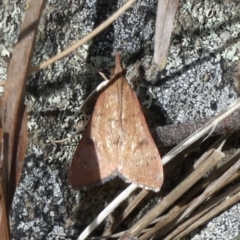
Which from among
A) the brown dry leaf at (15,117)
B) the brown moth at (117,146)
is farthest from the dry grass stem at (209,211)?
the brown dry leaf at (15,117)

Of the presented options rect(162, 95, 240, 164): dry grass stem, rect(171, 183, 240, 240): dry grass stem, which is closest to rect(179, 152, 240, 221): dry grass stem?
rect(171, 183, 240, 240): dry grass stem

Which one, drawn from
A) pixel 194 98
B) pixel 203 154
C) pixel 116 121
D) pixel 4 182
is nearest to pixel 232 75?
pixel 194 98

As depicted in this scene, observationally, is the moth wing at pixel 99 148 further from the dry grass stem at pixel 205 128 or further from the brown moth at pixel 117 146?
the dry grass stem at pixel 205 128

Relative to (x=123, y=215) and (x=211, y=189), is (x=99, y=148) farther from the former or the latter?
(x=211, y=189)

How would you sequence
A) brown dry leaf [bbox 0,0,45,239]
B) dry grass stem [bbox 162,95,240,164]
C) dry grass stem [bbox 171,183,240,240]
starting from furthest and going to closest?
dry grass stem [bbox 171,183,240,240] → dry grass stem [bbox 162,95,240,164] → brown dry leaf [bbox 0,0,45,239]

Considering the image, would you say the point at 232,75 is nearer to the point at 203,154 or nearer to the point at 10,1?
the point at 203,154

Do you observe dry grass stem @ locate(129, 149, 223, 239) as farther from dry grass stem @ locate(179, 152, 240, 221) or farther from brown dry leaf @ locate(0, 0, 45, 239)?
brown dry leaf @ locate(0, 0, 45, 239)
